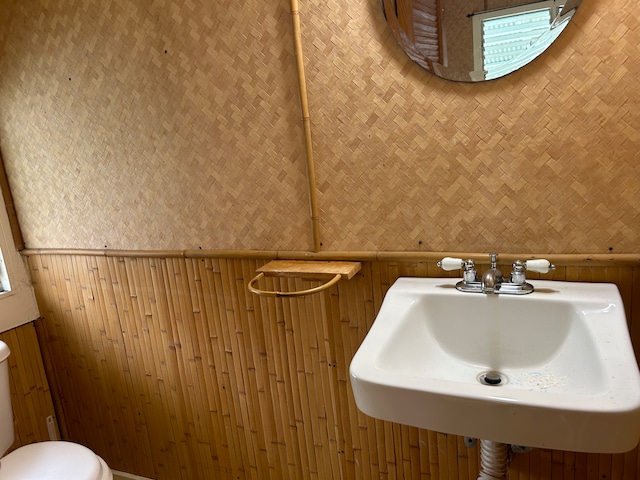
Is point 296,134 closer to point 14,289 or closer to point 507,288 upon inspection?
point 507,288

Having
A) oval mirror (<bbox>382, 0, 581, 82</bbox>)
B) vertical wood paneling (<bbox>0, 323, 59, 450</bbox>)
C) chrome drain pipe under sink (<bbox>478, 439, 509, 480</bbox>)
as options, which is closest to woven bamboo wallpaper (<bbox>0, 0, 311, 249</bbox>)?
oval mirror (<bbox>382, 0, 581, 82</bbox>)

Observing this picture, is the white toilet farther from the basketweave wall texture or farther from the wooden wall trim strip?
the basketweave wall texture

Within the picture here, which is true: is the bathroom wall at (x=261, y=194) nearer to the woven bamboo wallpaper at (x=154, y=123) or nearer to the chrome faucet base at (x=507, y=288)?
the woven bamboo wallpaper at (x=154, y=123)

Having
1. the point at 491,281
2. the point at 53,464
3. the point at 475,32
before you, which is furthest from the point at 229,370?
the point at 475,32

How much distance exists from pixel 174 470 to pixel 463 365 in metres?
1.32

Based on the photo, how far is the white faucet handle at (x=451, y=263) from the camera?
117 centimetres

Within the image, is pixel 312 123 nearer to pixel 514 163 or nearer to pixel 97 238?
pixel 514 163

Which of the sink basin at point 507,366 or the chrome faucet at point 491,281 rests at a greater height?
the chrome faucet at point 491,281

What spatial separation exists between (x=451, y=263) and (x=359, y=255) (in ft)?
0.93

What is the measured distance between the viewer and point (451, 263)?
1.17 meters

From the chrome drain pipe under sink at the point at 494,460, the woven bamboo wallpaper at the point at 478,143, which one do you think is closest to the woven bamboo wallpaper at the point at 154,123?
the woven bamboo wallpaper at the point at 478,143

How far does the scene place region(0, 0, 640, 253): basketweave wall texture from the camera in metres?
1.10

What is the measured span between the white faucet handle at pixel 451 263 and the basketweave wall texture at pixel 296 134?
0.09m

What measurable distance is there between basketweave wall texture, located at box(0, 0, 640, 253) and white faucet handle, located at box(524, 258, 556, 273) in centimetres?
9
